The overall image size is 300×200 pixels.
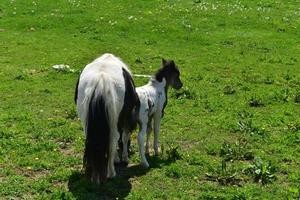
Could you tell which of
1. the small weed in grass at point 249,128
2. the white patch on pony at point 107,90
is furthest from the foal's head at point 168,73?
the small weed in grass at point 249,128

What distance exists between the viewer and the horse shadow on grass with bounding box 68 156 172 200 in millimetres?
10250

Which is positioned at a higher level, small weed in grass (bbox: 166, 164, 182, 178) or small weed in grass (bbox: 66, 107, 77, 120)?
small weed in grass (bbox: 66, 107, 77, 120)

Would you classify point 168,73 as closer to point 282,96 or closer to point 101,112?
point 101,112

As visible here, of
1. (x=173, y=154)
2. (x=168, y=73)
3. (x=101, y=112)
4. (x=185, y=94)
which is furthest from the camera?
(x=185, y=94)

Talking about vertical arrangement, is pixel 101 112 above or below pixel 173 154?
above

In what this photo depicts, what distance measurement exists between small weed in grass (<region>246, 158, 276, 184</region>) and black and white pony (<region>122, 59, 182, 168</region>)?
2.16m

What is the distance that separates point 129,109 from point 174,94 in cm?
623

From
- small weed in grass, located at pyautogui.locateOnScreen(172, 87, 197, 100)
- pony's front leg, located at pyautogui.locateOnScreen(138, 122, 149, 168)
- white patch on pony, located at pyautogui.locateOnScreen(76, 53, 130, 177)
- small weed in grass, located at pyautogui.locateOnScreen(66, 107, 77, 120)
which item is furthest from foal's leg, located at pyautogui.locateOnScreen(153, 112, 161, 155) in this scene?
small weed in grass, located at pyautogui.locateOnScreen(172, 87, 197, 100)

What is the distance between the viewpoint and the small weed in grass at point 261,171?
1112cm

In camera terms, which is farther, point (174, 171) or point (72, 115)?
point (72, 115)

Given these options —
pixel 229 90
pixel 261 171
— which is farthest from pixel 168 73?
pixel 229 90

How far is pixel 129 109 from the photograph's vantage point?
11.0 m

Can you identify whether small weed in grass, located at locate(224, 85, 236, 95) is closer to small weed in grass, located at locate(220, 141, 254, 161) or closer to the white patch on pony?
small weed in grass, located at locate(220, 141, 254, 161)

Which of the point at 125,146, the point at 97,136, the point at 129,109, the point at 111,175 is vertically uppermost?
the point at 129,109
